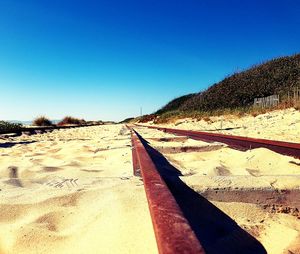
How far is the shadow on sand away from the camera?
139 cm

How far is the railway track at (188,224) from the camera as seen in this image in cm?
97

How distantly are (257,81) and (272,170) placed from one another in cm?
3508

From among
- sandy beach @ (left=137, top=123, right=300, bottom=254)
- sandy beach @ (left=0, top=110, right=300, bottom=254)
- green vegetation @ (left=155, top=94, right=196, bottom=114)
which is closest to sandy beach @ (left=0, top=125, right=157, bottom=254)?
sandy beach @ (left=0, top=110, right=300, bottom=254)

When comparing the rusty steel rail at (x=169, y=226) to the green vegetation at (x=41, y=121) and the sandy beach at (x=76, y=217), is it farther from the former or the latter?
the green vegetation at (x=41, y=121)

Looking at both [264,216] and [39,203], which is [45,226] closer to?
[39,203]

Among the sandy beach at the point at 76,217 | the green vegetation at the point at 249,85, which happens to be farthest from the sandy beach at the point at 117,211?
the green vegetation at the point at 249,85

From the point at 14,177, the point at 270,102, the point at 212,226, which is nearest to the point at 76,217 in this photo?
the point at 212,226

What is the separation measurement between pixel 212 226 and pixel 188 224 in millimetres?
563

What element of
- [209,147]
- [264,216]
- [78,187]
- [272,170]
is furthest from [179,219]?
[209,147]

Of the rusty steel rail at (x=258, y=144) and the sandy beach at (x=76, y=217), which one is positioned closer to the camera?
the sandy beach at (x=76, y=217)

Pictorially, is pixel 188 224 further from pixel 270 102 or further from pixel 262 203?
pixel 270 102

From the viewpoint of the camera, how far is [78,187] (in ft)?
7.81

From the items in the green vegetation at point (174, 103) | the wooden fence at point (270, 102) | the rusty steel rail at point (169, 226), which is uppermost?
the green vegetation at point (174, 103)

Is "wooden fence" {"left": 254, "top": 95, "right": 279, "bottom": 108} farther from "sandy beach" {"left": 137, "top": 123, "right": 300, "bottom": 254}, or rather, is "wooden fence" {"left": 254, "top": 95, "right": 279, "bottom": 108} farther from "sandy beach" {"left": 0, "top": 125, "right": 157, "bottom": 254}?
"sandy beach" {"left": 0, "top": 125, "right": 157, "bottom": 254}
